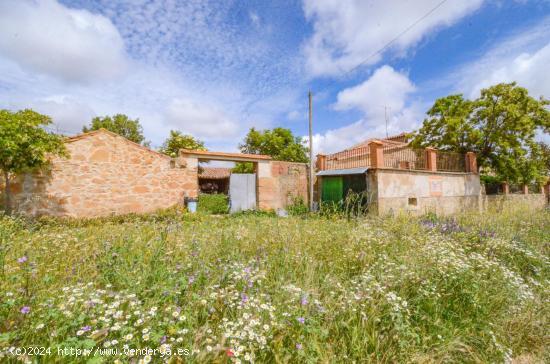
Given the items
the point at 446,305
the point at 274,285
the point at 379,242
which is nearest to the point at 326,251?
the point at 379,242

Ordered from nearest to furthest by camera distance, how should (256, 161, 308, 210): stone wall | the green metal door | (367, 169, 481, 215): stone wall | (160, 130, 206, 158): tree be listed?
(367, 169, 481, 215): stone wall → the green metal door → (256, 161, 308, 210): stone wall → (160, 130, 206, 158): tree

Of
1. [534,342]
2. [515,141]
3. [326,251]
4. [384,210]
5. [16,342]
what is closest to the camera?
[16,342]

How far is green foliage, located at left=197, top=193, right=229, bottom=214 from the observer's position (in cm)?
1060

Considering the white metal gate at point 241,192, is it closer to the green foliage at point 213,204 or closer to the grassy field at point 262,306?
the green foliage at point 213,204

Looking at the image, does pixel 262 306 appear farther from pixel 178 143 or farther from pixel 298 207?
pixel 178 143

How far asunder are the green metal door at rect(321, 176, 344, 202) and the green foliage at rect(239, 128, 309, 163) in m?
9.95

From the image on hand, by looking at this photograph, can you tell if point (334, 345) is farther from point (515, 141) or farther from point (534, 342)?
point (515, 141)

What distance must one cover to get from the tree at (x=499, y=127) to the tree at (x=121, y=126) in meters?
25.4

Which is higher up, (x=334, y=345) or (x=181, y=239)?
(x=181, y=239)

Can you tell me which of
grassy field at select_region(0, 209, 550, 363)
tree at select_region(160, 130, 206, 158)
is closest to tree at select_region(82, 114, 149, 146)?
tree at select_region(160, 130, 206, 158)

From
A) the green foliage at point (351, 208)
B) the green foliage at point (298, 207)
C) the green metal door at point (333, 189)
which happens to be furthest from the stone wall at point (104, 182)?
the green metal door at point (333, 189)

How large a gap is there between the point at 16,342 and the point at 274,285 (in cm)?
178

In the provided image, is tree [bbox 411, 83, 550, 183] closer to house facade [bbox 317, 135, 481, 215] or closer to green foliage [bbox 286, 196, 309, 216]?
house facade [bbox 317, 135, 481, 215]

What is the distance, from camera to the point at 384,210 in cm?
927
